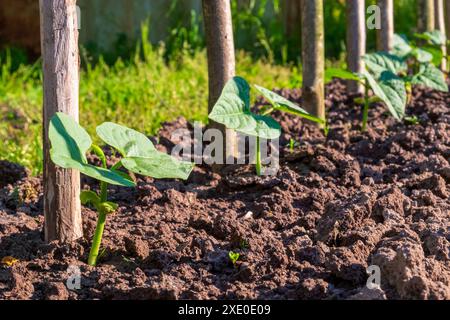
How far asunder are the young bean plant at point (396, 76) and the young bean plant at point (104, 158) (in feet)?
4.96

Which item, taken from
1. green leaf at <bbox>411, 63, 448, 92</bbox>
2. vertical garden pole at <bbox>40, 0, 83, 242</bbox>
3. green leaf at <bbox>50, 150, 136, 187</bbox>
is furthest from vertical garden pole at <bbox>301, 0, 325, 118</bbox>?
green leaf at <bbox>50, 150, 136, 187</bbox>

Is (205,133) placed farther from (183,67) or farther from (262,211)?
(183,67)

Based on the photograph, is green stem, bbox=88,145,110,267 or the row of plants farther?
green stem, bbox=88,145,110,267

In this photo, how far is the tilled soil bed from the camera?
8.98 ft

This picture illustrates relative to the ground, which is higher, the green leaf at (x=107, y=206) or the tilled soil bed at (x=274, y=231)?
the green leaf at (x=107, y=206)

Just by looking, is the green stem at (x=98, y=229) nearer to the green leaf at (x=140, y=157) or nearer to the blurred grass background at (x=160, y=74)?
the green leaf at (x=140, y=157)

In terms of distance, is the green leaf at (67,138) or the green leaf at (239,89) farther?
the green leaf at (239,89)

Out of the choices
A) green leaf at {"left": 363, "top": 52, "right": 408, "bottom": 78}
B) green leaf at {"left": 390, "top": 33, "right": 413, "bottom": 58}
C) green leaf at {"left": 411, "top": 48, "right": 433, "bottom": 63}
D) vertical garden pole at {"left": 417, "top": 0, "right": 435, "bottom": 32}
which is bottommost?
green leaf at {"left": 363, "top": 52, "right": 408, "bottom": 78}

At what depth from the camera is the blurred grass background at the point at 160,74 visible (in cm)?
505

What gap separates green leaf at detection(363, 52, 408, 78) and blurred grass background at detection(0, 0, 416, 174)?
925 mm

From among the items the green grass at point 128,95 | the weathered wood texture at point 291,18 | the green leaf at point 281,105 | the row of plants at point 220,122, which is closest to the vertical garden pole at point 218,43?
the row of plants at point 220,122

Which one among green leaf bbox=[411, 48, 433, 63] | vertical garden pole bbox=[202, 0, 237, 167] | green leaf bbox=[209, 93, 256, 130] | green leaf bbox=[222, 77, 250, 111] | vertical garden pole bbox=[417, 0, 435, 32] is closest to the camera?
green leaf bbox=[209, 93, 256, 130]

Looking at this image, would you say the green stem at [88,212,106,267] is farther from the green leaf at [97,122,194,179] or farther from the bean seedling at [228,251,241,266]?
the bean seedling at [228,251,241,266]

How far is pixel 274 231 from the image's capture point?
3.21 metres
